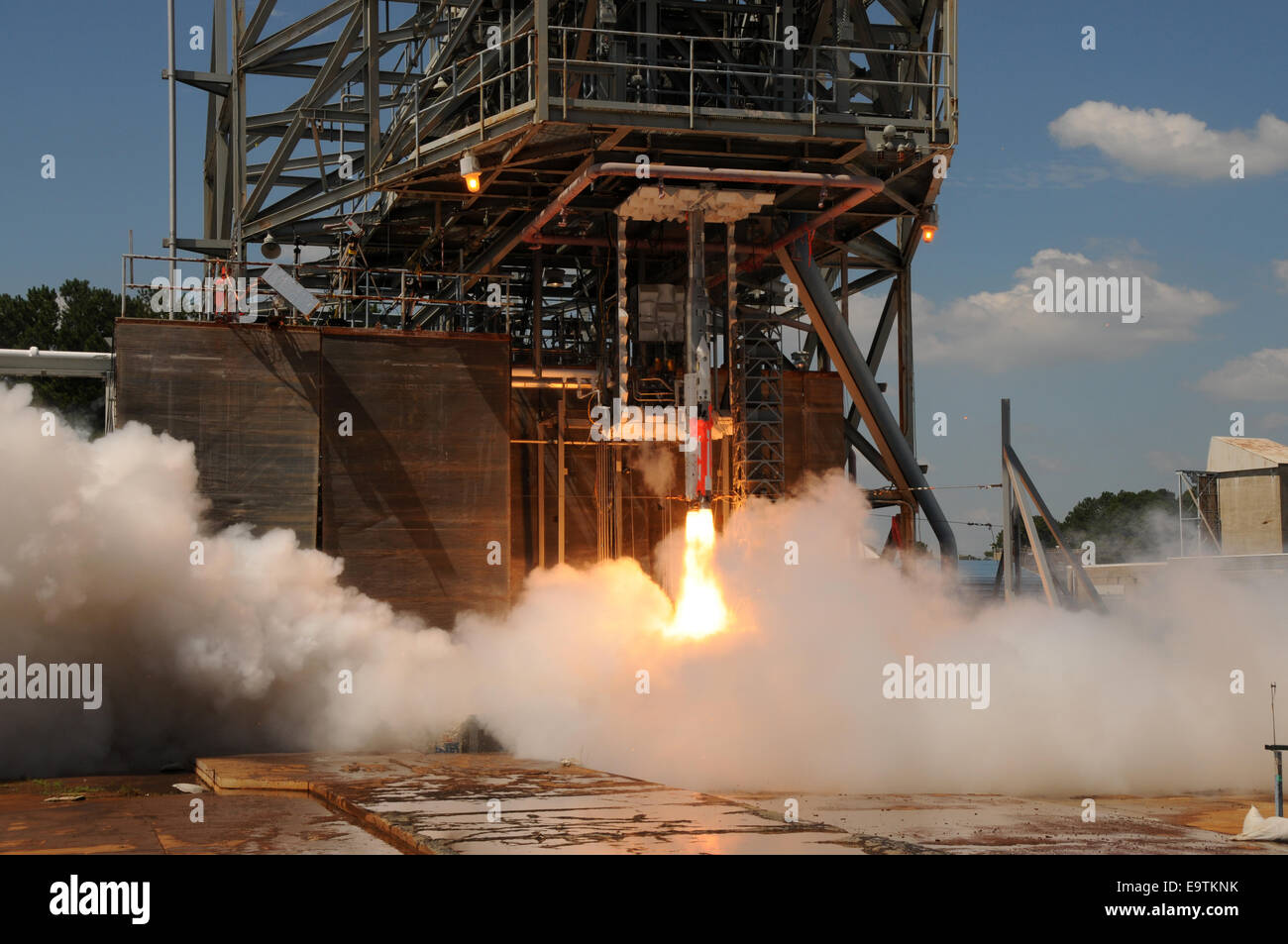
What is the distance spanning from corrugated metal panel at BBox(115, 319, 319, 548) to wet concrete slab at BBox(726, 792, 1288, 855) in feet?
44.4

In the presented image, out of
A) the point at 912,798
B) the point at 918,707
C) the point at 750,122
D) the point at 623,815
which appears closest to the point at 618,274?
the point at 750,122

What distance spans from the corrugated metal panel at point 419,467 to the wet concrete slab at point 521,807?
26.3 feet

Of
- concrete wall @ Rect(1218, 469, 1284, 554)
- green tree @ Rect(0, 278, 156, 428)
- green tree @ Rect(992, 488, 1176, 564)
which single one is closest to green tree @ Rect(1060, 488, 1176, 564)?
green tree @ Rect(992, 488, 1176, 564)

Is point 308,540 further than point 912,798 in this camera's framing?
Yes

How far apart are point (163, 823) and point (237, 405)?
15287mm

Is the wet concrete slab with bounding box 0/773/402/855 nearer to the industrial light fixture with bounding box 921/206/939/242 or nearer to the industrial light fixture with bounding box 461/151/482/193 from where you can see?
the industrial light fixture with bounding box 461/151/482/193

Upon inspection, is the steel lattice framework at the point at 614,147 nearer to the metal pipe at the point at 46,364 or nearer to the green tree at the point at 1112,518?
the metal pipe at the point at 46,364

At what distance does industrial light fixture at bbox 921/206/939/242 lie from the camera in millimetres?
36719

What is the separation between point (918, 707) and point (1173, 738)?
5.35m

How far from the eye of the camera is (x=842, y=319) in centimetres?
3772

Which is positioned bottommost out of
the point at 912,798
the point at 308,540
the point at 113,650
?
the point at 912,798

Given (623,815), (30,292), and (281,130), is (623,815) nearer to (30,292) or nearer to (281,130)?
(281,130)

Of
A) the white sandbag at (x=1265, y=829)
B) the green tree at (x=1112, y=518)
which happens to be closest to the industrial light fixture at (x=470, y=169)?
the white sandbag at (x=1265, y=829)

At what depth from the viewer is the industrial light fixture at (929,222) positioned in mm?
36719
